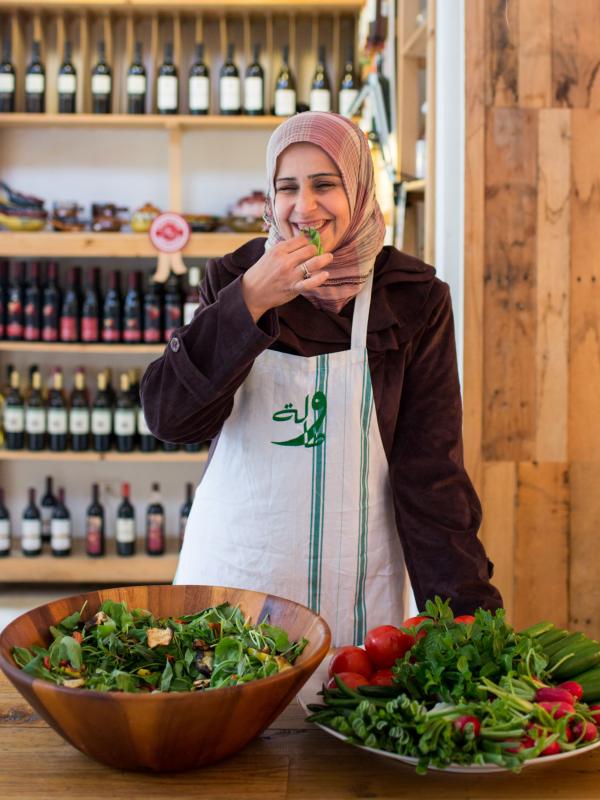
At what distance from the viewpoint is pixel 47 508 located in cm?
463

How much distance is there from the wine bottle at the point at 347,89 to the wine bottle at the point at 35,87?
1.41 m

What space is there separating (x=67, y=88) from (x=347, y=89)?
132 cm

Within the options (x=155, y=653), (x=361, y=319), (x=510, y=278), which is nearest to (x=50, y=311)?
(x=510, y=278)

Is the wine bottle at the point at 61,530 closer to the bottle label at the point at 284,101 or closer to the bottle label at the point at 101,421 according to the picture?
the bottle label at the point at 101,421

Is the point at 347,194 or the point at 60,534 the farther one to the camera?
the point at 60,534

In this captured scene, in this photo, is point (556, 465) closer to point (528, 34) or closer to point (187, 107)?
point (528, 34)

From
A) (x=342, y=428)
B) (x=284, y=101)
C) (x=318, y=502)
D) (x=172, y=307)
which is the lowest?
(x=318, y=502)

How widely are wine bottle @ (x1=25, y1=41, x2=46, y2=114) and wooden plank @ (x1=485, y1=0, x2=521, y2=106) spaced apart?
277 cm

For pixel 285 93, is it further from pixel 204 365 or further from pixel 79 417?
pixel 204 365

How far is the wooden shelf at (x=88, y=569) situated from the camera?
443cm

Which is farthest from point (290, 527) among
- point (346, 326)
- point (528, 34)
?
point (528, 34)

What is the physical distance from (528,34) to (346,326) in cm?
114

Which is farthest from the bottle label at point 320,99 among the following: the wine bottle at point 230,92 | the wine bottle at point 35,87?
the wine bottle at point 35,87

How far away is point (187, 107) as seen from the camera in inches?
185
